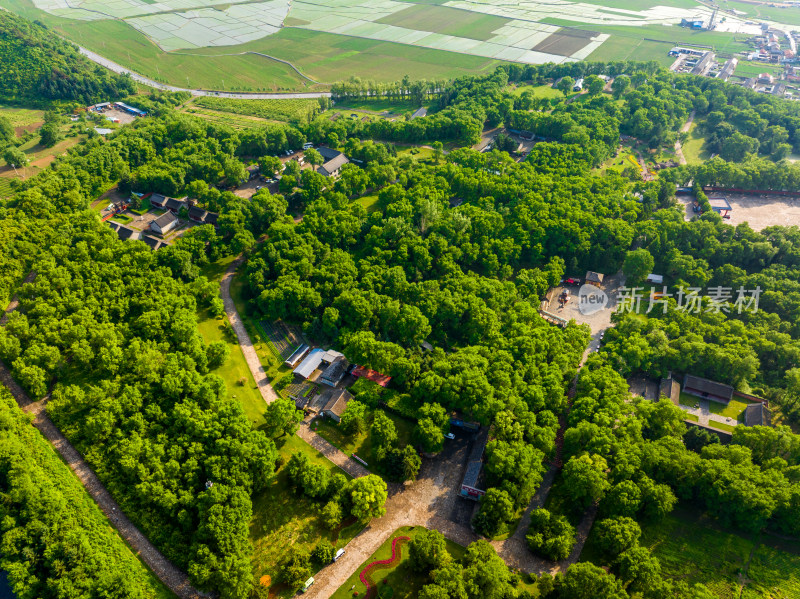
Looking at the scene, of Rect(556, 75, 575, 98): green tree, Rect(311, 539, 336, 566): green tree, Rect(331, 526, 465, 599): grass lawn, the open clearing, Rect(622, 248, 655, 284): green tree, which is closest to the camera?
Rect(331, 526, 465, 599): grass lawn

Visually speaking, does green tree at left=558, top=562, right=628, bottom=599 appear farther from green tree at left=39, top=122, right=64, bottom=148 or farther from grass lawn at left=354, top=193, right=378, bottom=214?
green tree at left=39, top=122, right=64, bottom=148

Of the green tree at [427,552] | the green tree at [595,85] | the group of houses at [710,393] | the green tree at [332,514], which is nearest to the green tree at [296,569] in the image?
the green tree at [332,514]

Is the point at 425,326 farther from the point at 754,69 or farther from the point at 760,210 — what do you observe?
the point at 754,69

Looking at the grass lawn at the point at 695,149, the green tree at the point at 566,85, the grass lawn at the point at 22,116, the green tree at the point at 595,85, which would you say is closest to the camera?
the grass lawn at the point at 695,149

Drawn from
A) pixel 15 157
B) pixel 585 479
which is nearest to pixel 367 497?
pixel 585 479

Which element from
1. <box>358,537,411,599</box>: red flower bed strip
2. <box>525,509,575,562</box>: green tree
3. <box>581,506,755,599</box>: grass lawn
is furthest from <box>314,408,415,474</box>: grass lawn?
<box>581,506,755,599</box>: grass lawn

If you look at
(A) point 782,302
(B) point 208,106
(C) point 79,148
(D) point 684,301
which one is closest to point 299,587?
(D) point 684,301

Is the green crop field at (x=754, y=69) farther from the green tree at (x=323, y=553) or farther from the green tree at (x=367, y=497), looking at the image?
the green tree at (x=323, y=553)

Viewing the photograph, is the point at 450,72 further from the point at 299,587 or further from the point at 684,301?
the point at 299,587

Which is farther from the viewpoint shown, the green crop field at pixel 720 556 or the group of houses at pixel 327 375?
the group of houses at pixel 327 375
